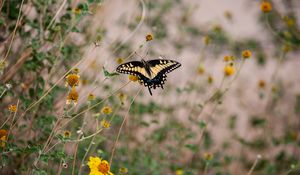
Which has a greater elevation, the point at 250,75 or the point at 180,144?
the point at 250,75

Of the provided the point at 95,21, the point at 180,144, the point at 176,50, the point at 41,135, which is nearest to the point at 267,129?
the point at 176,50

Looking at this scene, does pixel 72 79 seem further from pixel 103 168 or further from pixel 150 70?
pixel 150 70

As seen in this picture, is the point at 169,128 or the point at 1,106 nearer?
the point at 1,106

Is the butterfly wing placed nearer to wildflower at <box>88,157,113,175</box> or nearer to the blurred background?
the blurred background

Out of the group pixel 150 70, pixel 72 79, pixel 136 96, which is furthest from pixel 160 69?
pixel 72 79

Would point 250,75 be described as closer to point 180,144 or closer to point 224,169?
point 224,169
